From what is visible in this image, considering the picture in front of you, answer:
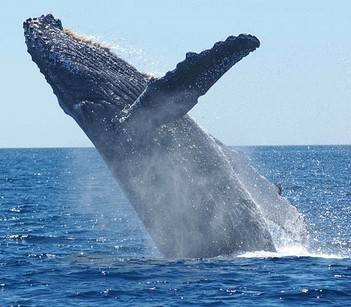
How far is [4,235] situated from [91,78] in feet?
28.9

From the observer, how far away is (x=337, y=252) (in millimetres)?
16516

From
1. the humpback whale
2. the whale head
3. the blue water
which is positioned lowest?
the blue water

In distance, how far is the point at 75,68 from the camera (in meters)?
13.6

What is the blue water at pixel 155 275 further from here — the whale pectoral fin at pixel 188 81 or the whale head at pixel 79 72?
the whale head at pixel 79 72

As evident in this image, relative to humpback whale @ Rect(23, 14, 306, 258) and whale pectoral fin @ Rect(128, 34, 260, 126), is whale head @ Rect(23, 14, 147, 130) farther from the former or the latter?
whale pectoral fin @ Rect(128, 34, 260, 126)

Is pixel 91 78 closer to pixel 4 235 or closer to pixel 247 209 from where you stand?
pixel 247 209

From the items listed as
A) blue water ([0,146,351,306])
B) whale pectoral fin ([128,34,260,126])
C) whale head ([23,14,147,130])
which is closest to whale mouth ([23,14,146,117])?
whale head ([23,14,147,130])

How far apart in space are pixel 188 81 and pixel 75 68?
225cm

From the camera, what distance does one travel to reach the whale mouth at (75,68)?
1358cm

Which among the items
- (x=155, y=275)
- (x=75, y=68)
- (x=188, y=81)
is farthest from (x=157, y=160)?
(x=75, y=68)

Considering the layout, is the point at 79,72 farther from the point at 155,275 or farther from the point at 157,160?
the point at 155,275

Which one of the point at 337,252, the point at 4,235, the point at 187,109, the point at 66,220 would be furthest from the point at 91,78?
Result: the point at 66,220

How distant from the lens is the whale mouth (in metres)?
13.6

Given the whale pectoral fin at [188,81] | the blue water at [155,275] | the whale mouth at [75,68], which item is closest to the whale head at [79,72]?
the whale mouth at [75,68]
